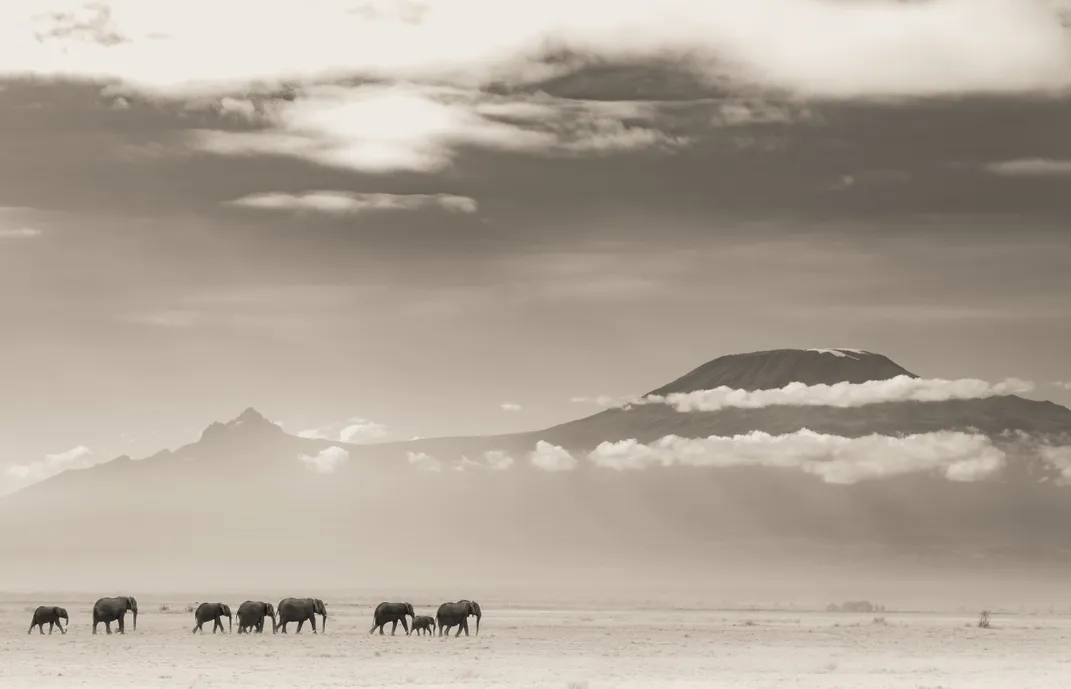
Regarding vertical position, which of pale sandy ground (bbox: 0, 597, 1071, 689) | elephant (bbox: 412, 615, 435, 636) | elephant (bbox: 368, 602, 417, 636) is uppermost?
elephant (bbox: 368, 602, 417, 636)

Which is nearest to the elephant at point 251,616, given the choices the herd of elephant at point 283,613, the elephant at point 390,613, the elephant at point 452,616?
the herd of elephant at point 283,613

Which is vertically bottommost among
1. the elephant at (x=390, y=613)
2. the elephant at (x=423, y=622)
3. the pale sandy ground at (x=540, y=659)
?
the pale sandy ground at (x=540, y=659)

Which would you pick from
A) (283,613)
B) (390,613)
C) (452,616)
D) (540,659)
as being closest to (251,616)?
(283,613)

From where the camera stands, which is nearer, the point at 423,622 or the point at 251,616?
the point at 251,616

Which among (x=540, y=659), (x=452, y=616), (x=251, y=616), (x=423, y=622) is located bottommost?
(x=540, y=659)

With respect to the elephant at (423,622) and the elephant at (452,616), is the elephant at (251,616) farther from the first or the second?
the elephant at (452,616)

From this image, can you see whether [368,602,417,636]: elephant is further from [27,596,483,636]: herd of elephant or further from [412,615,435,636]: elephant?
[412,615,435,636]: elephant

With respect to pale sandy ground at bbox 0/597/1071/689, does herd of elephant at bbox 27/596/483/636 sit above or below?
above

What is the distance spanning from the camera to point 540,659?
55.0 meters

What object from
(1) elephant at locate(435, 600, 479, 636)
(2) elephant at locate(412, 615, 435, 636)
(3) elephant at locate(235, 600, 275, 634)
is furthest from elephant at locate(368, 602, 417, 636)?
(3) elephant at locate(235, 600, 275, 634)

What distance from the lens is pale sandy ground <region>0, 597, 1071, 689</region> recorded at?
45406 millimetres

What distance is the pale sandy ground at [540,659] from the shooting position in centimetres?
4541

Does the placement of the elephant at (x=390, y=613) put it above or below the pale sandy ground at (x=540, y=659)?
above

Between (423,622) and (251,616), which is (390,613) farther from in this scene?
(251,616)
